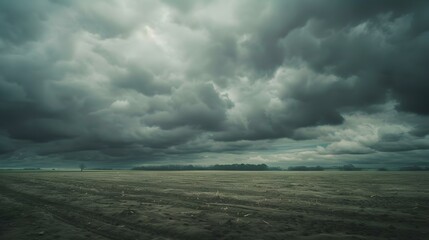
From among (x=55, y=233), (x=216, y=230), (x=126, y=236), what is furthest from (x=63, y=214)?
(x=216, y=230)

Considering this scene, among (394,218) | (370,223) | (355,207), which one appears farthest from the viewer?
(355,207)

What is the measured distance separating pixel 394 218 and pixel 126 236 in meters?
18.6

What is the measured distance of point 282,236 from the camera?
15906mm

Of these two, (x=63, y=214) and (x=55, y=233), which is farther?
(x=63, y=214)

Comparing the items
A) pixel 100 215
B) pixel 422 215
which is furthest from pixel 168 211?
pixel 422 215

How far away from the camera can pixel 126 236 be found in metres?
15.8

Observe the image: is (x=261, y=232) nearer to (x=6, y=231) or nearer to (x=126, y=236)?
(x=126, y=236)

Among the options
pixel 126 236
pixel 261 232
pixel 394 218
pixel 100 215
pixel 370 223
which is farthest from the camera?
pixel 100 215

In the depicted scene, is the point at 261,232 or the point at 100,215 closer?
the point at 261,232

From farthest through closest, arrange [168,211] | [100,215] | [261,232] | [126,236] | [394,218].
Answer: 1. [168,211]
2. [100,215]
3. [394,218]
4. [261,232]
5. [126,236]

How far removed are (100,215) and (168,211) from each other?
5.41m

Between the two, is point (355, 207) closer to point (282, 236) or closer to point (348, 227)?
point (348, 227)

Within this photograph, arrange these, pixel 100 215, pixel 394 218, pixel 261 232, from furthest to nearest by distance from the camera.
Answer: pixel 100 215, pixel 394 218, pixel 261 232

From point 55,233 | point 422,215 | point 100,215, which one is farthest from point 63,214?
point 422,215
